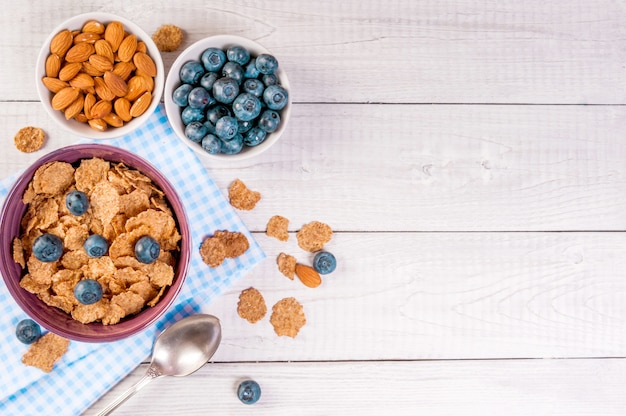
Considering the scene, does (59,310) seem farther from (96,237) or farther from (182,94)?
(182,94)

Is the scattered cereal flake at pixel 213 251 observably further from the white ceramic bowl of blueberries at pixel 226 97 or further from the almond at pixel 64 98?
the almond at pixel 64 98

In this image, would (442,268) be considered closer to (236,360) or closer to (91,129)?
(236,360)

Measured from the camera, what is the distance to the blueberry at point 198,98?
3.09ft

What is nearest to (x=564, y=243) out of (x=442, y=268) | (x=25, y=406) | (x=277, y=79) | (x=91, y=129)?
(x=442, y=268)

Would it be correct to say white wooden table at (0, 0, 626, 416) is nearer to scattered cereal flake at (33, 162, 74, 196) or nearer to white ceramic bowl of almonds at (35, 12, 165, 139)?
white ceramic bowl of almonds at (35, 12, 165, 139)

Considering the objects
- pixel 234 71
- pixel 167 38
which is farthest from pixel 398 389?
pixel 167 38

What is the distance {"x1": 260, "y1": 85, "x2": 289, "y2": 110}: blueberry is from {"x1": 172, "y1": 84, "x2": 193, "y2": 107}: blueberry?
0.40 feet

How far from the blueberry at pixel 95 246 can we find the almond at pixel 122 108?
20 centimetres

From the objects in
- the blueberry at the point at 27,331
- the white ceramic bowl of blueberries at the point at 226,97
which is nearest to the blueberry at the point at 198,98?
the white ceramic bowl of blueberries at the point at 226,97

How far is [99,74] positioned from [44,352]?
46cm

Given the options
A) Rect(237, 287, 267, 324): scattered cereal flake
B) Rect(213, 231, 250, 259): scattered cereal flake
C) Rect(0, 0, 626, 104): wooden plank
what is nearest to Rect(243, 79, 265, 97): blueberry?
Rect(0, 0, 626, 104): wooden plank

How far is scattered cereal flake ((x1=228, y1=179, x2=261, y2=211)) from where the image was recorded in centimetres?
105

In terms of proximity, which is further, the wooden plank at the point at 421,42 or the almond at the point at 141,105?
the wooden plank at the point at 421,42

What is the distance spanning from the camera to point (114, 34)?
95cm
